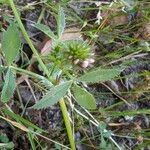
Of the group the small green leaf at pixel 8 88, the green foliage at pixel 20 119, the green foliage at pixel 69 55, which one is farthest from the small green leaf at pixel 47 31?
the green foliage at pixel 20 119

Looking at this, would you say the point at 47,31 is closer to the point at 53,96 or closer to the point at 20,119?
the point at 53,96

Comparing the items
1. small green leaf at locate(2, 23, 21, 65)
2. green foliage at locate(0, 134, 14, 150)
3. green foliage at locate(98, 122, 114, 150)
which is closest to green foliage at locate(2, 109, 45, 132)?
green foliage at locate(0, 134, 14, 150)

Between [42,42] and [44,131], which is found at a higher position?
[42,42]

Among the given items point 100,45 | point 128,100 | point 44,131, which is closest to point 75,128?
point 44,131

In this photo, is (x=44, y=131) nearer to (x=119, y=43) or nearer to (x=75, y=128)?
(x=75, y=128)

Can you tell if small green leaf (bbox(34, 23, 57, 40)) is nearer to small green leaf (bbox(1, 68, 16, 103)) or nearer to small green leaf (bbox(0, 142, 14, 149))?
small green leaf (bbox(1, 68, 16, 103))
